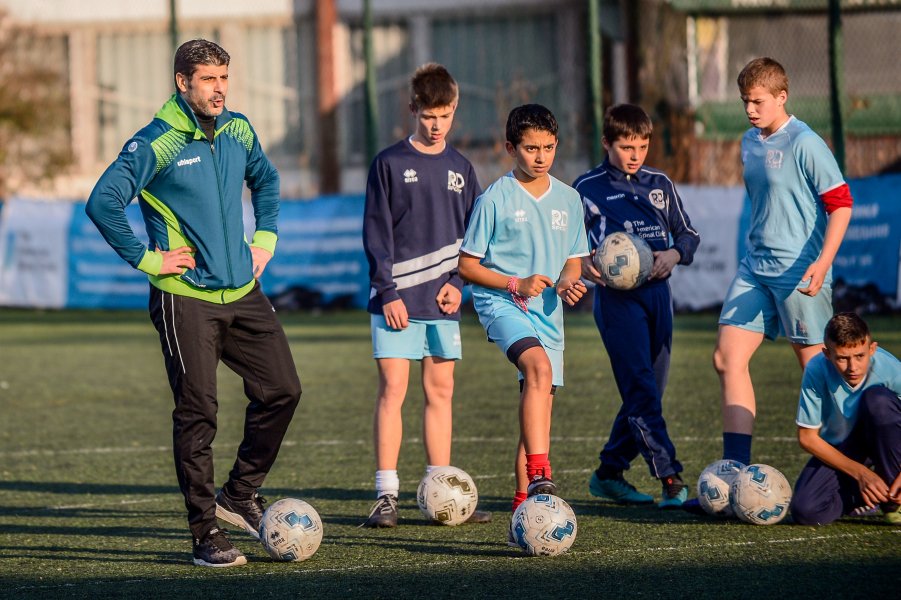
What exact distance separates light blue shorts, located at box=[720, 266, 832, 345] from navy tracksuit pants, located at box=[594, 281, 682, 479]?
378 millimetres

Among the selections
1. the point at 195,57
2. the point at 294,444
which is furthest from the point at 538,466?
the point at 294,444

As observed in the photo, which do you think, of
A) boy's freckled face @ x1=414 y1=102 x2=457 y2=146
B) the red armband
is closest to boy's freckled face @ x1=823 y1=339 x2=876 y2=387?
the red armband

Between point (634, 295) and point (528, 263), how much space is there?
81 cm

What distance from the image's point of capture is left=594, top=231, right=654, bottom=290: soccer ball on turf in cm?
716

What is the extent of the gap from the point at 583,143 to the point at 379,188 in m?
16.6

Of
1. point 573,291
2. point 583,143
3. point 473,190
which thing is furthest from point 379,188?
point 583,143

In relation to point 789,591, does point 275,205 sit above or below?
above

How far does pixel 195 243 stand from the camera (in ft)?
20.3

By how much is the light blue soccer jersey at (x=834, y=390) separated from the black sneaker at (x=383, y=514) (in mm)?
1949

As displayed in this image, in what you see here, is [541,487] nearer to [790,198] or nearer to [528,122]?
[528,122]

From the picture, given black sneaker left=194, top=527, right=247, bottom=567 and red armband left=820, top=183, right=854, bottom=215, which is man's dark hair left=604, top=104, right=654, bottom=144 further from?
black sneaker left=194, top=527, right=247, bottom=567

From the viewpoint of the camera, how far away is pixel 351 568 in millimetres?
6000

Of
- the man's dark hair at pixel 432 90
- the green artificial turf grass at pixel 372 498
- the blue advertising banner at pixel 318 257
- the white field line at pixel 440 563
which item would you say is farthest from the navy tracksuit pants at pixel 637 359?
the blue advertising banner at pixel 318 257

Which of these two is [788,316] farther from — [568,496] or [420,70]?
[420,70]
